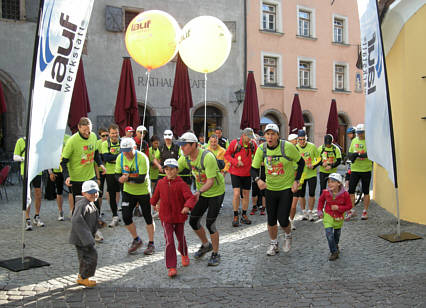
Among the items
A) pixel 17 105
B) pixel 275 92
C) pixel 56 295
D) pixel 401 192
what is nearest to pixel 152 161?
pixel 56 295

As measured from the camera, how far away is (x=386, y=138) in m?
6.61

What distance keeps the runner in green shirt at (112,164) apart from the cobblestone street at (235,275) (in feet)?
1.91

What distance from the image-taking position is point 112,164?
7891 millimetres

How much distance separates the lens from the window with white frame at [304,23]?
2317 centimetres

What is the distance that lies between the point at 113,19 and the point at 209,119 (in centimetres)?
650

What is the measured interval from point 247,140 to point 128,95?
14.2 ft

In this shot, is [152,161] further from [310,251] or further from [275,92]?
[275,92]

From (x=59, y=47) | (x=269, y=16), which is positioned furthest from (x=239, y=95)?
(x=59, y=47)

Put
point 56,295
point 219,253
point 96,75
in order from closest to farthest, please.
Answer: point 56,295 → point 219,253 → point 96,75

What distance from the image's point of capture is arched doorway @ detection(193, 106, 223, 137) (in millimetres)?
20125

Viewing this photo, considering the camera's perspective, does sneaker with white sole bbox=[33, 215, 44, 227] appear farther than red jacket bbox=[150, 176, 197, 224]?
Yes

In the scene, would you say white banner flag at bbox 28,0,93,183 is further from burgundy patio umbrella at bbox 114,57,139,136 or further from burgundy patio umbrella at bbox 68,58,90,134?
burgundy patio umbrella at bbox 114,57,139,136

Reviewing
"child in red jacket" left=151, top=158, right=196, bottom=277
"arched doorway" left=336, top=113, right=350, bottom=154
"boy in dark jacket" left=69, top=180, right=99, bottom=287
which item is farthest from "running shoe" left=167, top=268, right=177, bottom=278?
"arched doorway" left=336, top=113, right=350, bottom=154

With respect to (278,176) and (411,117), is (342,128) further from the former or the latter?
(278,176)
